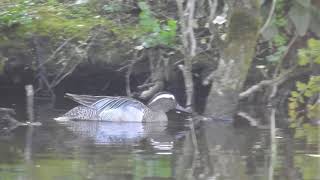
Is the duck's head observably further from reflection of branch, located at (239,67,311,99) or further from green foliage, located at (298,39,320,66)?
green foliage, located at (298,39,320,66)

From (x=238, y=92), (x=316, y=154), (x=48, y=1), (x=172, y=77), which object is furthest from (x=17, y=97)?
(x=316, y=154)

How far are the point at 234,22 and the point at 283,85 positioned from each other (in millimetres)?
1815

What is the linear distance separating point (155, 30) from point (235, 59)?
1.42 meters

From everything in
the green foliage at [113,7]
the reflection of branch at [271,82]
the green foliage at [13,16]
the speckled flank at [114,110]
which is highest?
the green foliage at [113,7]

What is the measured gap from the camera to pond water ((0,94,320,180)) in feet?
22.9

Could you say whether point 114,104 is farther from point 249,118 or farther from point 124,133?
point 249,118

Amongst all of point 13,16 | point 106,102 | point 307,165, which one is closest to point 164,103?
point 106,102

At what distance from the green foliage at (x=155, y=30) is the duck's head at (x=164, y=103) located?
686mm

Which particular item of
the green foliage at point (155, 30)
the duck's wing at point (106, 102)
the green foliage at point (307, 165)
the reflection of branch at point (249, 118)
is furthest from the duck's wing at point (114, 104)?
the green foliage at point (307, 165)

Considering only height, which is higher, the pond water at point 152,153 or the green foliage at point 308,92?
the green foliage at point 308,92

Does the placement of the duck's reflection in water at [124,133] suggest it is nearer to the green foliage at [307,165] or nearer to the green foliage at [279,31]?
the green foliage at [307,165]

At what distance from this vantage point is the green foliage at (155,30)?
1122 centimetres

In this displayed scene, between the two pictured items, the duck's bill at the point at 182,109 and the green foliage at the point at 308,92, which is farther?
the duck's bill at the point at 182,109

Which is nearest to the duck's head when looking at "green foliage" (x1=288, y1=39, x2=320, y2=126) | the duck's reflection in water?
the duck's reflection in water
